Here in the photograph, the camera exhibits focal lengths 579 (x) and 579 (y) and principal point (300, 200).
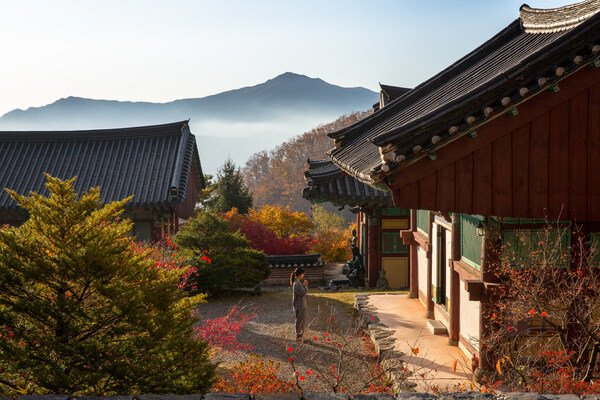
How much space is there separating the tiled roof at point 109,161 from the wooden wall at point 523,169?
14.4 meters

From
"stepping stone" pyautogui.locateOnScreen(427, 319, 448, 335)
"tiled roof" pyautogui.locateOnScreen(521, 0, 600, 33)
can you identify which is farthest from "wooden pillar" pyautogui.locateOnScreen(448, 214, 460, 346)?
"tiled roof" pyautogui.locateOnScreen(521, 0, 600, 33)

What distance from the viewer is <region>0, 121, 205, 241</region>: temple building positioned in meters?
21.2

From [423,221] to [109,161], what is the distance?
15.4 metres

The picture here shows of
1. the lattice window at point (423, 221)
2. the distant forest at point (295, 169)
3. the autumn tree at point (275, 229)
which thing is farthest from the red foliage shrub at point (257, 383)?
the distant forest at point (295, 169)

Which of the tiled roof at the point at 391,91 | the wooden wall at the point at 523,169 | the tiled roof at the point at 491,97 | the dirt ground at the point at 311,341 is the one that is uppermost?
the tiled roof at the point at 391,91

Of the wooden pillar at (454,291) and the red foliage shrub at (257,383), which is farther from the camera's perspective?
the wooden pillar at (454,291)

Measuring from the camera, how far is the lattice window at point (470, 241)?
8.79 meters

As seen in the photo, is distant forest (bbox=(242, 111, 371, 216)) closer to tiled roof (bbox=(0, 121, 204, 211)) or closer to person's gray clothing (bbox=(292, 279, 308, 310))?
tiled roof (bbox=(0, 121, 204, 211))

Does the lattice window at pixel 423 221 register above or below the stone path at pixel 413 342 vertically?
above

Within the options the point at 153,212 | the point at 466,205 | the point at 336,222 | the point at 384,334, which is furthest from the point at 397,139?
the point at 336,222

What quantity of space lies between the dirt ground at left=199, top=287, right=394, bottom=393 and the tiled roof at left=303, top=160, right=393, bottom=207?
310 centimetres

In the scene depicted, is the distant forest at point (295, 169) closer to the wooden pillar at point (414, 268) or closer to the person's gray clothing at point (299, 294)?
the wooden pillar at point (414, 268)

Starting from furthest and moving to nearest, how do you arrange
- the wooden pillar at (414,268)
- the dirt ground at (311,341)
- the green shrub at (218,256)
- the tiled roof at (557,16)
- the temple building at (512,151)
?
the green shrub at (218,256) → the wooden pillar at (414,268) → the dirt ground at (311,341) → the tiled roof at (557,16) → the temple building at (512,151)

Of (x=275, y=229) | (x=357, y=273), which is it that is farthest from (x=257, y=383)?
(x=275, y=229)
